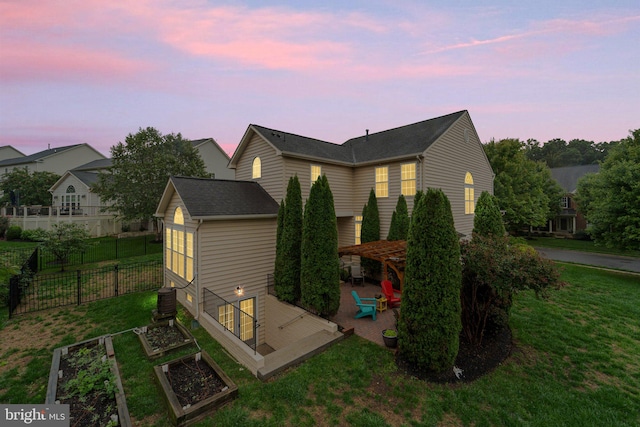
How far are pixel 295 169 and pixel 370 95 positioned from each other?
14.5 m

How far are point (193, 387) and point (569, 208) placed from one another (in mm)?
47199

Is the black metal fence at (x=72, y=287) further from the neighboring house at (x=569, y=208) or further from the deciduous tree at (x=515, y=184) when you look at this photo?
the neighboring house at (x=569, y=208)

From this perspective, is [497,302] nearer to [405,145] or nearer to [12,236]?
[405,145]

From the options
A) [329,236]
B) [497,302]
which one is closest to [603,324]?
[497,302]

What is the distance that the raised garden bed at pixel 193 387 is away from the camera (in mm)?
4332

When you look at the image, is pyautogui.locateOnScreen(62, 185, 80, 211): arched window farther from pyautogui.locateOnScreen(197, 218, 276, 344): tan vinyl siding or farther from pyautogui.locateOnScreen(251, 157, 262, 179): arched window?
pyautogui.locateOnScreen(197, 218, 276, 344): tan vinyl siding

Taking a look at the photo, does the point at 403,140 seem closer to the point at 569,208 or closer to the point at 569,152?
the point at 569,208

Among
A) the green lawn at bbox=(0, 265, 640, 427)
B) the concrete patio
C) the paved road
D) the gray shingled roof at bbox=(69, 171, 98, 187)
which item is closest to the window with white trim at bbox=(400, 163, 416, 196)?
the concrete patio

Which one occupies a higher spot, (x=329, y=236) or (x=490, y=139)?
(x=490, y=139)

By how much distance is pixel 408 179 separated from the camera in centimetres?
1262

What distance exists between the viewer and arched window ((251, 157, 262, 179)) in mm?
13219

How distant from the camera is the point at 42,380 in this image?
552 centimetres

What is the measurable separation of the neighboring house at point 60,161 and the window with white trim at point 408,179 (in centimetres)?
4956

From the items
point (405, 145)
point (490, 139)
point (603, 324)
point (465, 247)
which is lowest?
point (603, 324)
